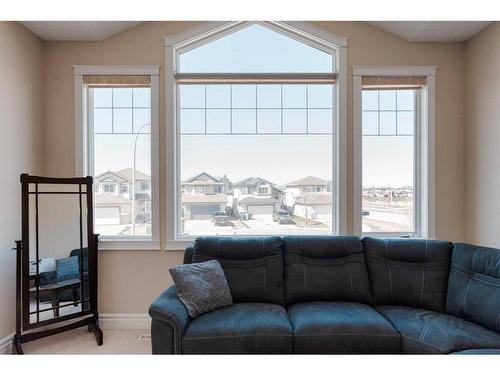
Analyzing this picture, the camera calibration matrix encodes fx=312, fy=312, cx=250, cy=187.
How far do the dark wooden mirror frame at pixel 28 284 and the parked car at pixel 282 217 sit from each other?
1.69 meters

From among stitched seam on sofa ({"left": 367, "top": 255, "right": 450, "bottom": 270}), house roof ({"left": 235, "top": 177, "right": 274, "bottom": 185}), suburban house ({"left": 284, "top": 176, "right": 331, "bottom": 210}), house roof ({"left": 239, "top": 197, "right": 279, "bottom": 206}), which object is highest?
house roof ({"left": 235, "top": 177, "right": 274, "bottom": 185})

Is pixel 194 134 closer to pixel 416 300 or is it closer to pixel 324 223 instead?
pixel 324 223

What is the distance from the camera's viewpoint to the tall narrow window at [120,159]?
10.2 feet

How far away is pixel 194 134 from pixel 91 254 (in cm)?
146

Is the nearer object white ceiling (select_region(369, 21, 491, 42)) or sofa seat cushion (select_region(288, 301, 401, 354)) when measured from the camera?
sofa seat cushion (select_region(288, 301, 401, 354))

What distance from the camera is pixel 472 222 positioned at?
293 cm

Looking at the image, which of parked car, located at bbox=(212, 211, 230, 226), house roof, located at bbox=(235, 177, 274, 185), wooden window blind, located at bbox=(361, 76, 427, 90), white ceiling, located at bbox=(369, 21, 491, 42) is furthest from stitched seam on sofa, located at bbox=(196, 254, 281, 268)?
white ceiling, located at bbox=(369, 21, 491, 42)

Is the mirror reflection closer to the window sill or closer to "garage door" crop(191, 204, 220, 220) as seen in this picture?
the window sill

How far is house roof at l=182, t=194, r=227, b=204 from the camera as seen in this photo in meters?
3.12

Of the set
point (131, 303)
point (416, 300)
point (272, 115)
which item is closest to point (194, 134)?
point (272, 115)

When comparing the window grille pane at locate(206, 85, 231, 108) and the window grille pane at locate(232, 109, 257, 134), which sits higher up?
the window grille pane at locate(206, 85, 231, 108)

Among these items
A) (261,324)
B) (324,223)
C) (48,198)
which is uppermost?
(48,198)

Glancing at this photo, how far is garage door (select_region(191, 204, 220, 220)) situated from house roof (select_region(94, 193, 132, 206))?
666mm

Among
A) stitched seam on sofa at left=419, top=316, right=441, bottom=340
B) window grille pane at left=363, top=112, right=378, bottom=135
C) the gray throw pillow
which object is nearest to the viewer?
stitched seam on sofa at left=419, top=316, right=441, bottom=340
